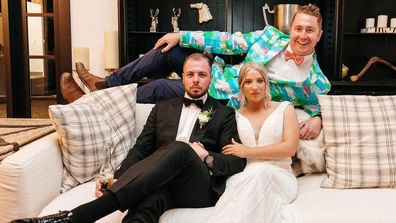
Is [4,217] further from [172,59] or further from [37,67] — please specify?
[37,67]

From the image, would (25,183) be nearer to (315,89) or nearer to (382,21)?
(315,89)

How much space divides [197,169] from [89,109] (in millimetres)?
707

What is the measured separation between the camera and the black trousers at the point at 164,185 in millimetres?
1653

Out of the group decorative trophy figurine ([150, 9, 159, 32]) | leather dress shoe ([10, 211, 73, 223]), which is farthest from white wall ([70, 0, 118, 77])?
leather dress shoe ([10, 211, 73, 223])

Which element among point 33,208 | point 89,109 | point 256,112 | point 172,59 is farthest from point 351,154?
point 33,208

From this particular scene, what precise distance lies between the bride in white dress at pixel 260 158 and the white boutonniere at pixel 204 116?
0.47 ft

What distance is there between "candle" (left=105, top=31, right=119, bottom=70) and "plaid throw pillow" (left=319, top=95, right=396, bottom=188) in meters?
2.27

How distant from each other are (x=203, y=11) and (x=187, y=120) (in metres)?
2.22

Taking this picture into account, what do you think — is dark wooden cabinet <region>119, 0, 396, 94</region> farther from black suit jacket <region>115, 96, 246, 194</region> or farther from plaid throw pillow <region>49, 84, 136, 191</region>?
black suit jacket <region>115, 96, 246, 194</region>

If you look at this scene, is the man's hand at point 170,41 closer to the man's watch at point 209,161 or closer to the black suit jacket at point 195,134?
the black suit jacket at point 195,134

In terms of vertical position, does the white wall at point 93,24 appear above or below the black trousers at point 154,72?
above

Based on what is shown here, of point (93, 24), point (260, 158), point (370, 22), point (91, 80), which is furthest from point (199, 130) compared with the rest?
point (370, 22)

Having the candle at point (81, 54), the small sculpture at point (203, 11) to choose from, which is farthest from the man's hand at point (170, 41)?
the small sculpture at point (203, 11)

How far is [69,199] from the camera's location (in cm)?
188
